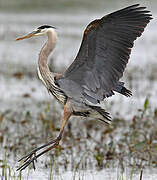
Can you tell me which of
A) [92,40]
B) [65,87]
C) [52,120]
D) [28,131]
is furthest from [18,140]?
[92,40]

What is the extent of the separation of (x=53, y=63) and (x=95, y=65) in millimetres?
5361

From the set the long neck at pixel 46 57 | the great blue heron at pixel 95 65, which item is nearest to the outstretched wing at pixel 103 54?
the great blue heron at pixel 95 65

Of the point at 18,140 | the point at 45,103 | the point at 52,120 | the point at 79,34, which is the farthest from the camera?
the point at 79,34

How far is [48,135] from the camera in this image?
19.4 feet

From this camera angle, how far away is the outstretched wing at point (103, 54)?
3922mm

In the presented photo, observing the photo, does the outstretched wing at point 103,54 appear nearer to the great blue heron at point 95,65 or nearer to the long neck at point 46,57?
the great blue heron at point 95,65

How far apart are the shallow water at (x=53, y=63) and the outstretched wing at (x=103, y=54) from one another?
0.83 meters

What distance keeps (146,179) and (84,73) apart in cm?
128

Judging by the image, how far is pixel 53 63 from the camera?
9523 millimetres

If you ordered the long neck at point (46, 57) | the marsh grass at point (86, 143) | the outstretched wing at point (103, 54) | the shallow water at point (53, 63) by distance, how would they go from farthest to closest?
the shallow water at point (53, 63) < the marsh grass at point (86, 143) < the long neck at point (46, 57) < the outstretched wing at point (103, 54)

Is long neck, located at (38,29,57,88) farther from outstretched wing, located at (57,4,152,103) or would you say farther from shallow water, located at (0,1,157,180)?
shallow water, located at (0,1,157,180)

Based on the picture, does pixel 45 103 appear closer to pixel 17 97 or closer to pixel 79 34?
pixel 17 97

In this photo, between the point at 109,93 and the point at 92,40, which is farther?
the point at 109,93

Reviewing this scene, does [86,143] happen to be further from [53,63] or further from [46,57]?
[53,63]
